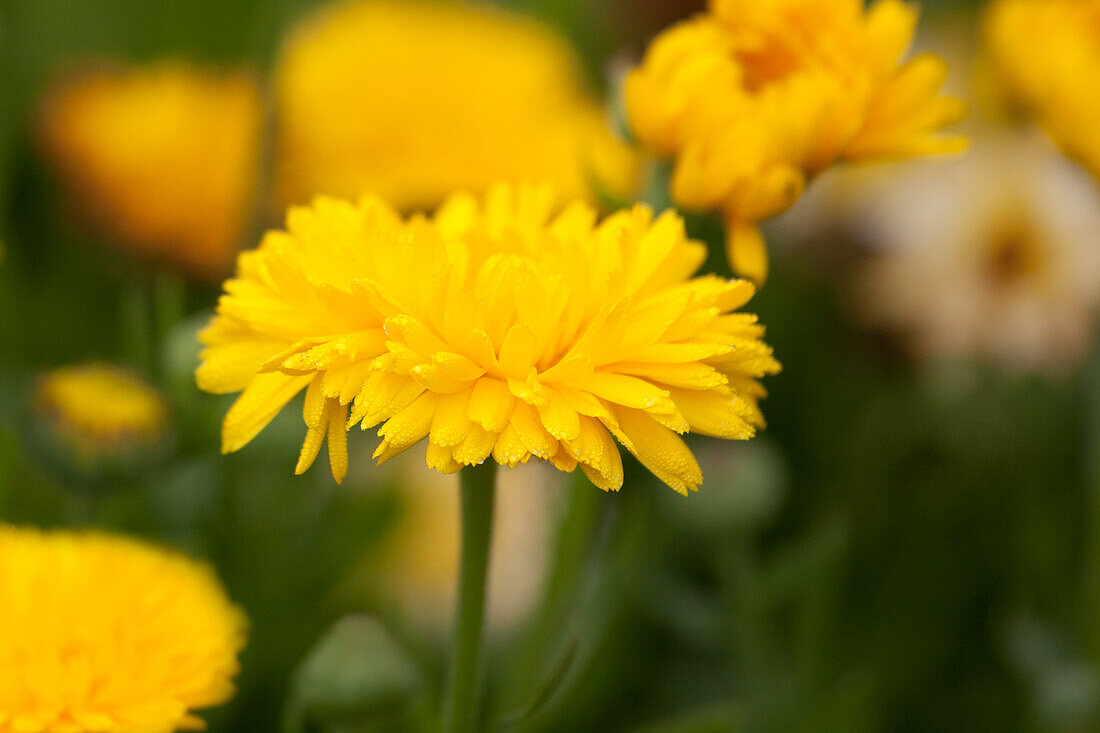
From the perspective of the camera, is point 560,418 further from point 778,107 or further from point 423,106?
point 423,106

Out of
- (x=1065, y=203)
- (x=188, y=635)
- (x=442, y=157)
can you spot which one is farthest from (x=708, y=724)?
(x=1065, y=203)

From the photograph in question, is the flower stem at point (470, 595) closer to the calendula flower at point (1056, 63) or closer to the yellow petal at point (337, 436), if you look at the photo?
the yellow petal at point (337, 436)

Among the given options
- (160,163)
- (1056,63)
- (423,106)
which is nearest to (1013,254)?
(1056,63)

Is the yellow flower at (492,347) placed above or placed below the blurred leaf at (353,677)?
above

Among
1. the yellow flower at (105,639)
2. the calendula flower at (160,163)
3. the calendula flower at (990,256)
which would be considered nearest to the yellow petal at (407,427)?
the yellow flower at (105,639)

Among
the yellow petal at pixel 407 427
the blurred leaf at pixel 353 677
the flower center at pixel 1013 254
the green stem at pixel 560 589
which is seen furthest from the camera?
the flower center at pixel 1013 254

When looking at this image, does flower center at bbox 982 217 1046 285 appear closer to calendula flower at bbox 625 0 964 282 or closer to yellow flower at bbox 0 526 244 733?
calendula flower at bbox 625 0 964 282

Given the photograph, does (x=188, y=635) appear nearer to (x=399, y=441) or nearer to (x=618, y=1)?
(x=399, y=441)

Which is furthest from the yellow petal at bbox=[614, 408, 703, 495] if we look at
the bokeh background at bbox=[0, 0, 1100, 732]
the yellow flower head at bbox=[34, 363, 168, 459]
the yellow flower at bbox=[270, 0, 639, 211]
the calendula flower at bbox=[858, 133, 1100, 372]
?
the calendula flower at bbox=[858, 133, 1100, 372]
